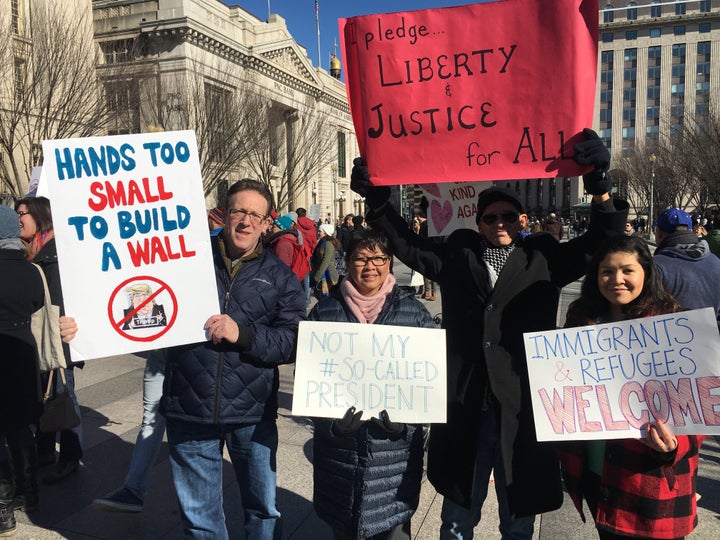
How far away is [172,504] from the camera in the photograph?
3582 millimetres

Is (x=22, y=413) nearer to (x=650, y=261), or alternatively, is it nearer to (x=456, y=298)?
(x=456, y=298)

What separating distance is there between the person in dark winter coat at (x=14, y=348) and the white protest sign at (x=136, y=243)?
115 cm

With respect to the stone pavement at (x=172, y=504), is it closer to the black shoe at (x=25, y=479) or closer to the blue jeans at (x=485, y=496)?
the black shoe at (x=25, y=479)

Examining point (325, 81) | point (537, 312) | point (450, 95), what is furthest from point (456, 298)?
point (325, 81)

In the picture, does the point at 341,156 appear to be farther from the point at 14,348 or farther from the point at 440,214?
the point at 14,348

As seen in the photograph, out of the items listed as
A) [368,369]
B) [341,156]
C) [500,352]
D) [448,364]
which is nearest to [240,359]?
[368,369]

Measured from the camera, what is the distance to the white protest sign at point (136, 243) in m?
2.29

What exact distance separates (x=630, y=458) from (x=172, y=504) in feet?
9.16

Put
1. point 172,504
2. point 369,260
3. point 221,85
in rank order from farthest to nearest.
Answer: point 221,85
point 172,504
point 369,260

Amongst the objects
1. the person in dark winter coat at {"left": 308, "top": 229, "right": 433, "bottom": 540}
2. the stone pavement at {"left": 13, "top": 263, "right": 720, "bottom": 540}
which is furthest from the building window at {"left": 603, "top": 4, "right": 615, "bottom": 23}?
the person in dark winter coat at {"left": 308, "top": 229, "right": 433, "bottom": 540}

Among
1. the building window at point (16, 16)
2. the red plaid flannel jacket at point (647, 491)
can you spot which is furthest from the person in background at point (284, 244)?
the building window at point (16, 16)

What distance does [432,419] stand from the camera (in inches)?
91.0

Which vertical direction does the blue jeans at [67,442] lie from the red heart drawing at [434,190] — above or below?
below

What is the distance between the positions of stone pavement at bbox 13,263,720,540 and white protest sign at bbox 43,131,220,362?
0.89m
